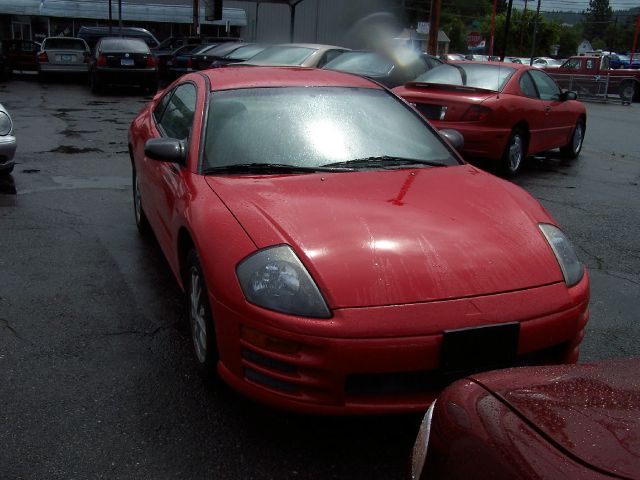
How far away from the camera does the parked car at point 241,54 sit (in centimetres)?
1516

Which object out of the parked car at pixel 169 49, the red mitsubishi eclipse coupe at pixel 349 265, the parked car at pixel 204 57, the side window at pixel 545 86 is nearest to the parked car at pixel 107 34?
the parked car at pixel 169 49

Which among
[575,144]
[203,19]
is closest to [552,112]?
[575,144]

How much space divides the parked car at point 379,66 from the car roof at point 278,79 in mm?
7160

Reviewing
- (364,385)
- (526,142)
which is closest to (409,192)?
(364,385)

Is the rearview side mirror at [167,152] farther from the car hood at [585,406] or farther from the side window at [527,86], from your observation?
the side window at [527,86]

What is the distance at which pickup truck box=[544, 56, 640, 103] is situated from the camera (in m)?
26.0

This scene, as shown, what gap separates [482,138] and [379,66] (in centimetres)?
414

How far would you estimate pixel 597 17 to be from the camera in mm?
117562

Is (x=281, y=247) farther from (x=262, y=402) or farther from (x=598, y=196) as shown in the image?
(x=598, y=196)

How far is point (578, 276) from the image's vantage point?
295 cm

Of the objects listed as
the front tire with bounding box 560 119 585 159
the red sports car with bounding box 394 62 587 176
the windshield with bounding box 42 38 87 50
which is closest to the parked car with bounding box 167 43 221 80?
the windshield with bounding box 42 38 87 50

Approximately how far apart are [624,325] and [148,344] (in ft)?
8.74

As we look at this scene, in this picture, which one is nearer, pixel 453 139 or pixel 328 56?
pixel 453 139

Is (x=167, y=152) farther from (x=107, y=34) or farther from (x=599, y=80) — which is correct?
(x=107, y=34)
